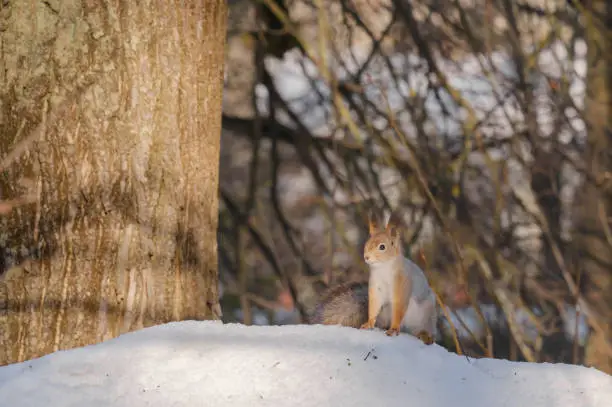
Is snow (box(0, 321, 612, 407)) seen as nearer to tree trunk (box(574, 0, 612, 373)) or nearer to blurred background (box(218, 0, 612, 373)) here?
blurred background (box(218, 0, 612, 373))

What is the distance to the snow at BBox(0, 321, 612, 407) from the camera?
237cm

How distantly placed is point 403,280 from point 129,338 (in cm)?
93

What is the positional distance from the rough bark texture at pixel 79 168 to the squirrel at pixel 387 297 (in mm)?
704

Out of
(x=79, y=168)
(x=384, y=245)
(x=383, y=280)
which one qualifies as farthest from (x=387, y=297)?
(x=79, y=168)

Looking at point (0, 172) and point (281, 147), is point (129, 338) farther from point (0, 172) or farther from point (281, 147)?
point (281, 147)

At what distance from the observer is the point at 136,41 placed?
9.23 ft

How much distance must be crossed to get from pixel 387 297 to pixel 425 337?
202 millimetres

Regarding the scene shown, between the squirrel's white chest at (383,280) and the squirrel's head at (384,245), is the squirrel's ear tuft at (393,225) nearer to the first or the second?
the squirrel's head at (384,245)

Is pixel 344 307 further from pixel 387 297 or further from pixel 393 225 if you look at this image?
pixel 393 225

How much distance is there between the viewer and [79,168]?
9.07 ft

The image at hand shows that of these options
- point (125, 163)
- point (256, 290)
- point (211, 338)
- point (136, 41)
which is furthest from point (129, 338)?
point (256, 290)

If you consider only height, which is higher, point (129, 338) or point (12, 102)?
point (12, 102)

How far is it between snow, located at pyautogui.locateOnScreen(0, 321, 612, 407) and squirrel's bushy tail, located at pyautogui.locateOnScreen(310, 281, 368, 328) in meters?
0.28

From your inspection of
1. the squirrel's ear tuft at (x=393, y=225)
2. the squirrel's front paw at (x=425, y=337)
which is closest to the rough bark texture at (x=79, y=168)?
the squirrel's ear tuft at (x=393, y=225)
